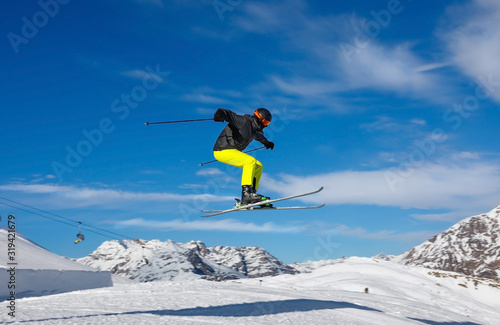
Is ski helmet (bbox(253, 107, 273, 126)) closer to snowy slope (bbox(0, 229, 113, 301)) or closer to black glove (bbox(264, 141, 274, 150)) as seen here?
black glove (bbox(264, 141, 274, 150))

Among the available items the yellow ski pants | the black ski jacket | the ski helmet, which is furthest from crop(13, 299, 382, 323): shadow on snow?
the ski helmet

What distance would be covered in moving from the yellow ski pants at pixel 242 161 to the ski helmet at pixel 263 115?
1.05m

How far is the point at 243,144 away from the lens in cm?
1183

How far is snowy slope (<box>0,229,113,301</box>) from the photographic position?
2083cm

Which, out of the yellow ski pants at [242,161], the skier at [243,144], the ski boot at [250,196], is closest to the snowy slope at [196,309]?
the ski boot at [250,196]

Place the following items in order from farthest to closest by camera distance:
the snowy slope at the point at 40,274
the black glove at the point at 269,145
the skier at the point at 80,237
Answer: the skier at the point at 80,237 → the snowy slope at the point at 40,274 → the black glove at the point at 269,145

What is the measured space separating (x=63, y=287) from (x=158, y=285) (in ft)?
31.3

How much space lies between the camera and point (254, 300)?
47.4 feet

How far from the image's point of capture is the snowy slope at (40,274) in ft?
68.3

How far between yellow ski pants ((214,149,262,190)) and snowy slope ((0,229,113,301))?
40.5 ft

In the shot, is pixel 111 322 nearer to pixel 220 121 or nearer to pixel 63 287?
pixel 220 121

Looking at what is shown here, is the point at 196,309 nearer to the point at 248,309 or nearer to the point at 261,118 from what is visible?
the point at 248,309

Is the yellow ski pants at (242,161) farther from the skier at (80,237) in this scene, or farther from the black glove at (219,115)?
the skier at (80,237)

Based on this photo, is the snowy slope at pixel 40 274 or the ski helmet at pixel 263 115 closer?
the ski helmet at pixel 263 115
